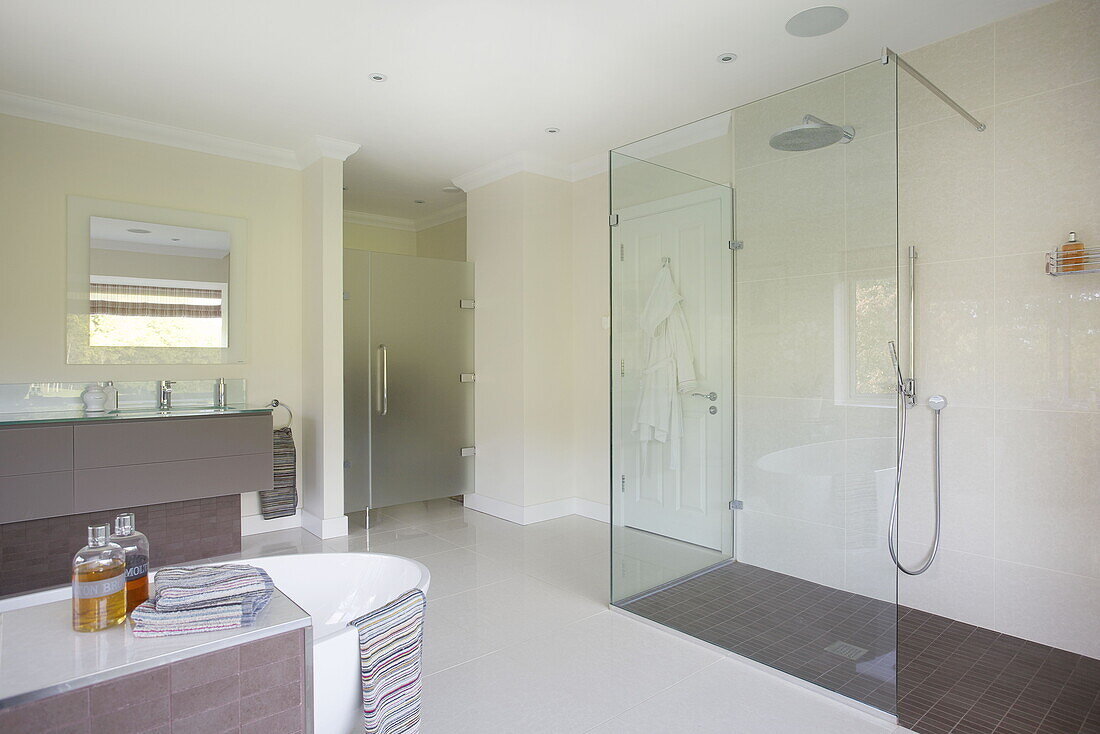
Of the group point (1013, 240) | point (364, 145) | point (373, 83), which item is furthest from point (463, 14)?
point (1013, 240)

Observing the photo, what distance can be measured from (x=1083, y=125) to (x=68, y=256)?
16.8 feet

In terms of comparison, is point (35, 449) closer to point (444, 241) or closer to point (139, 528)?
point (139, 528)

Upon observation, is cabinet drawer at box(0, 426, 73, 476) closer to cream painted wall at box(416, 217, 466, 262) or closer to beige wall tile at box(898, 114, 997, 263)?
cream painted wall at box(416, 217, 466, 262)

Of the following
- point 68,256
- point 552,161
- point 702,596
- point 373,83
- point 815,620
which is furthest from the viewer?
point 552,161

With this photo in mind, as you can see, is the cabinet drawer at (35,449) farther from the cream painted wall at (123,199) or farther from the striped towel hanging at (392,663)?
the striped towel hanging at (392,663)

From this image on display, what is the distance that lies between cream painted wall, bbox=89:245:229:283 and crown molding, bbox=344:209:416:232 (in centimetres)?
213

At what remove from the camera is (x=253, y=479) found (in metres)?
3.90

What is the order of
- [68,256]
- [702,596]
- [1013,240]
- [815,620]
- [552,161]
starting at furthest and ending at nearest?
[552,161] → [68,256] → [702,596] → [1013,240] → [815,620]

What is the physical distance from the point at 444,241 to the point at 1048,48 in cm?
493

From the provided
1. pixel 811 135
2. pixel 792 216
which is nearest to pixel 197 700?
pixel 792 216

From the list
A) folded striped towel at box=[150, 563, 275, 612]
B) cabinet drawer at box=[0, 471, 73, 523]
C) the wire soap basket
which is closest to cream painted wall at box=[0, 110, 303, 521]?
cabinet drawer at box=[0, 471, 73, 523]

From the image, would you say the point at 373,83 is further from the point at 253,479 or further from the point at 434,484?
the point at 434,484

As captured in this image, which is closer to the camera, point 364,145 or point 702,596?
point 702,596

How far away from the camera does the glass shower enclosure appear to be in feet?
7.54
